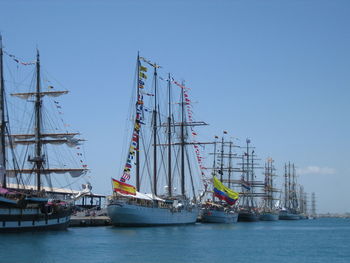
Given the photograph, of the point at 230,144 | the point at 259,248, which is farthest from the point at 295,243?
the point at 230,144

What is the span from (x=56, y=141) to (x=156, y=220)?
1820 cm

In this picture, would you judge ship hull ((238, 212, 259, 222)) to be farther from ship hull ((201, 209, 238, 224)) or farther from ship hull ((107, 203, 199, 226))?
ship hull ((107, 203, 199, 226))

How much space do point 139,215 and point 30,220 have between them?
1826 cm

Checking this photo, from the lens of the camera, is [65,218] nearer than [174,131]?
Yes

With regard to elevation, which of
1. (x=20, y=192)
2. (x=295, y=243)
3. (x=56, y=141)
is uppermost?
(x=56, y=141)

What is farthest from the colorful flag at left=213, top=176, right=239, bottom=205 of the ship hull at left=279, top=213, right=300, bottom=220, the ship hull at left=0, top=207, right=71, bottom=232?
the ship hull at left=279, top=213, right=300, bottom=220

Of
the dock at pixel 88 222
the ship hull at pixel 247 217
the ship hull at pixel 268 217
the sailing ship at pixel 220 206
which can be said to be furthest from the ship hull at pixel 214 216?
the ship hull at pixel 268 217

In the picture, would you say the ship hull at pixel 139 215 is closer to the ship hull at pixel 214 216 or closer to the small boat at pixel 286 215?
the ship hull at pixel 214 216

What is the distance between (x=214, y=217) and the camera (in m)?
107

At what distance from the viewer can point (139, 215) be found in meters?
75.0

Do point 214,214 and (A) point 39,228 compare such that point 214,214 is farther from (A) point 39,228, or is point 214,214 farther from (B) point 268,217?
(B) point 268,217

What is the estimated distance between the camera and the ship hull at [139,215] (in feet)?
240

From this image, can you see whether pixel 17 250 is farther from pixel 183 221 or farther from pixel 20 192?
pixel 183 221

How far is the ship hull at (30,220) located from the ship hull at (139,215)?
7202 millimetres
